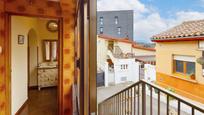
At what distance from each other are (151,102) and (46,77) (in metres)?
4.24

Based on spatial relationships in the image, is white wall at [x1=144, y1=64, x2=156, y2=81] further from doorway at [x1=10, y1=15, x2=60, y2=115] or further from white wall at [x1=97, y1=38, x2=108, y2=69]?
doorway at [x1=10, y1=15, x2=60, y2=115]

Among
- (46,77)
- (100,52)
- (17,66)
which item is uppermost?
(100,52)

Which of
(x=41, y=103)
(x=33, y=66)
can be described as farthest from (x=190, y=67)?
(x=33, y=66)

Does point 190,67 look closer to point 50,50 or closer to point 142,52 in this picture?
point 142,52

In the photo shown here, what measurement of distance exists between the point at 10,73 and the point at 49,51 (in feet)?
9.11

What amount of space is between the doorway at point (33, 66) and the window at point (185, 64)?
200 cm

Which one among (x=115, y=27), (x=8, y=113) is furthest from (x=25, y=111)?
(x=115, y=27)

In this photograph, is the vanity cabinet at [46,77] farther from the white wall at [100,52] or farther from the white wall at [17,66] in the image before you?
the white wall at [100,52]

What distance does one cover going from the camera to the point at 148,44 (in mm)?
1677

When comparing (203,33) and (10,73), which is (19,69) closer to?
(10,73)

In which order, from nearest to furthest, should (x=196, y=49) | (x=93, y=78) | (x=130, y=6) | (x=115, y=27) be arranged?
1. (x=93, y=78)
2. (x=196, y=49)
3. (x=130, y=6)
4. (x=115, y=27)

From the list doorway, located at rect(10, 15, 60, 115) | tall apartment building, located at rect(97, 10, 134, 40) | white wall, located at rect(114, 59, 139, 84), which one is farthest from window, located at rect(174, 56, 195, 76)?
doorway, located at rect(10, 15, 60, 115)

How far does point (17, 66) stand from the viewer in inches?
124

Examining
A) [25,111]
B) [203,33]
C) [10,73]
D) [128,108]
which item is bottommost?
[25,111]
